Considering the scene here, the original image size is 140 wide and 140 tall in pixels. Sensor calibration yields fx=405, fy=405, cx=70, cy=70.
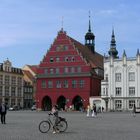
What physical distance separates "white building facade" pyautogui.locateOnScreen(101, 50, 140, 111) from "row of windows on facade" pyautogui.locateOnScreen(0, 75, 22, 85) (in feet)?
134

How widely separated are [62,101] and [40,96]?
586cm

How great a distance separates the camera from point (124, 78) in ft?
311

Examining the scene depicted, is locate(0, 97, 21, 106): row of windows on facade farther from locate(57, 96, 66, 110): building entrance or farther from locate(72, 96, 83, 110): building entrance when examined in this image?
locate(72, 96, 83, 110): building entrance

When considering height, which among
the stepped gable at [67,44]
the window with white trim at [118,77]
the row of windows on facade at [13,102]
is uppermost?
the stepped gable at [67,44]

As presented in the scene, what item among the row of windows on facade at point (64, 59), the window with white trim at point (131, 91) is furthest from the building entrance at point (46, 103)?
the window with white trim at point (131, 91)

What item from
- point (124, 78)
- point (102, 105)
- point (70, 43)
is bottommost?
point (102, 105)

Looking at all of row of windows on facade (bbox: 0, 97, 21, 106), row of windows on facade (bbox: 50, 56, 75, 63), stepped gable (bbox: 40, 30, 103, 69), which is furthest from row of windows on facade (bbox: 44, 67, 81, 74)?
row of windows on facade (bbox: 0, 97, 21, 106)

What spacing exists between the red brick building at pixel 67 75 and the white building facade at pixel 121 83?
4.39m

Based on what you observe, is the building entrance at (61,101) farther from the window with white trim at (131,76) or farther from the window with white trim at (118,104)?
the window with white trim at (131,76)

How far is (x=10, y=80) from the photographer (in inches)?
5138

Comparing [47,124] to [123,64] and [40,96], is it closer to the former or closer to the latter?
[123,64]

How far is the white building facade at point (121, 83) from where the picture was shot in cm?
9362

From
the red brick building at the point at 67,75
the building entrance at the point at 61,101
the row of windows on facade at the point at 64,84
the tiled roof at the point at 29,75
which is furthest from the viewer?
the tiled roof at the point at 29,75

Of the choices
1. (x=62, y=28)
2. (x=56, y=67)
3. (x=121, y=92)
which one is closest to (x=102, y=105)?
(x=121, y=92)
